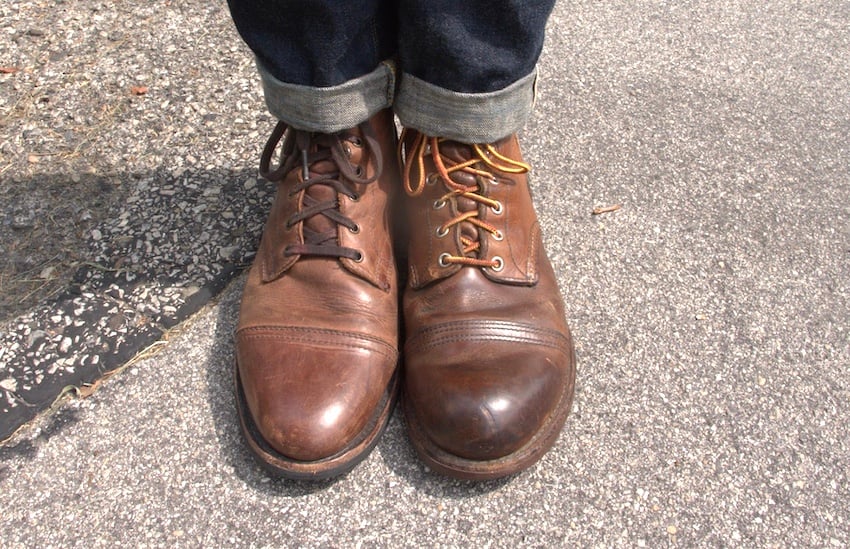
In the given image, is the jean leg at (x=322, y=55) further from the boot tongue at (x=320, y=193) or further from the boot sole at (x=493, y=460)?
the boot sole at (x=493, y=460)

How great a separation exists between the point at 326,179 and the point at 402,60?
0.25 metres

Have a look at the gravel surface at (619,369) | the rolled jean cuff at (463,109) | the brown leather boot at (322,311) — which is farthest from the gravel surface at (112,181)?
the rolled jean cuff at (463,109)

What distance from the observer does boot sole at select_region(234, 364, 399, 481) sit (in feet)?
3.74

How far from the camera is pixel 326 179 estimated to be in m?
1.30

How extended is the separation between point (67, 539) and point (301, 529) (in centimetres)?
37

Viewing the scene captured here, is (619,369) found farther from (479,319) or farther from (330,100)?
(330,100)

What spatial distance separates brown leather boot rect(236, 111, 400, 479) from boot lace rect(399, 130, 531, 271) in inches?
3.7

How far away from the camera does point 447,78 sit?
3.78 feet

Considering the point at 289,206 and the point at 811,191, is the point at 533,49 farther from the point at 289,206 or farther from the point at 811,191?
the point at 811,191

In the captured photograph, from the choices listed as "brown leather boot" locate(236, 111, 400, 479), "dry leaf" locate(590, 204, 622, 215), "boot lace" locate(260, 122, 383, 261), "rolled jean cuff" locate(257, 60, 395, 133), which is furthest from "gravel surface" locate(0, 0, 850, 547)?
"rolled jean cuff" locate(257, 60, 395, 133)

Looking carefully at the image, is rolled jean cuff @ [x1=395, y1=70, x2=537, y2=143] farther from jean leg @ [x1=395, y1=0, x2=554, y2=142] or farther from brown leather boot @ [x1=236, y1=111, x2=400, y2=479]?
brown leather boot @ [x1=236, y1=111, x2=400, y2=479]

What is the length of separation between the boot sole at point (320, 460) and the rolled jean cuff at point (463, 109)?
1.49ft

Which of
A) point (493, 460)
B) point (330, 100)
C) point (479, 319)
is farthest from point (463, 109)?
point (493, 460)

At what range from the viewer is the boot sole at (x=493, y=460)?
44.8 inches
